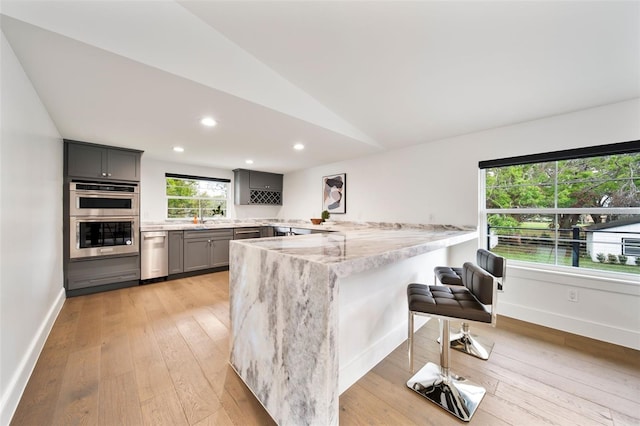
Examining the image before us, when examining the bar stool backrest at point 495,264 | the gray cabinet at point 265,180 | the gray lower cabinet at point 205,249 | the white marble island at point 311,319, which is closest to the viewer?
the white marble island at point 311,319

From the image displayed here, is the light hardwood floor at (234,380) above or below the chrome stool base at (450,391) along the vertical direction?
below

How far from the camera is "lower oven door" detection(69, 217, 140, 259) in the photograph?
3141mm

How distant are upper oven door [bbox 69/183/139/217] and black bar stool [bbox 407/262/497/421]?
13.2 ft

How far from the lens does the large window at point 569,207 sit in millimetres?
2174

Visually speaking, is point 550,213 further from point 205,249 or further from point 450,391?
point 205,249

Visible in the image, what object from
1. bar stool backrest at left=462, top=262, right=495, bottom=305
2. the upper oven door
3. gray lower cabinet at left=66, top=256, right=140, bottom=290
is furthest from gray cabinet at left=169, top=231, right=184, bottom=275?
bar stool backrest at left=462, top=262, right=495, bottom=305

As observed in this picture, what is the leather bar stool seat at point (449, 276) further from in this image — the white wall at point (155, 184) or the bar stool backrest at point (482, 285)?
the white wall at point (155, 184)

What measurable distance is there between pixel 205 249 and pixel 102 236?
140 centimetres

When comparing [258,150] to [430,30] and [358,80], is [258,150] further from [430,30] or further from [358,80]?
[430,30]

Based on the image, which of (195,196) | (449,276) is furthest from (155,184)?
(449,276)

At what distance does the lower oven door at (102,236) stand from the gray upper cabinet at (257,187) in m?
1.98

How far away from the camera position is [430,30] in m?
1.63

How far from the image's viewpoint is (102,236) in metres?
3.36

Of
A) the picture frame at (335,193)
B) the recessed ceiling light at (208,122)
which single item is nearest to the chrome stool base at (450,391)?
the recessed ceiling light at (208,122)
